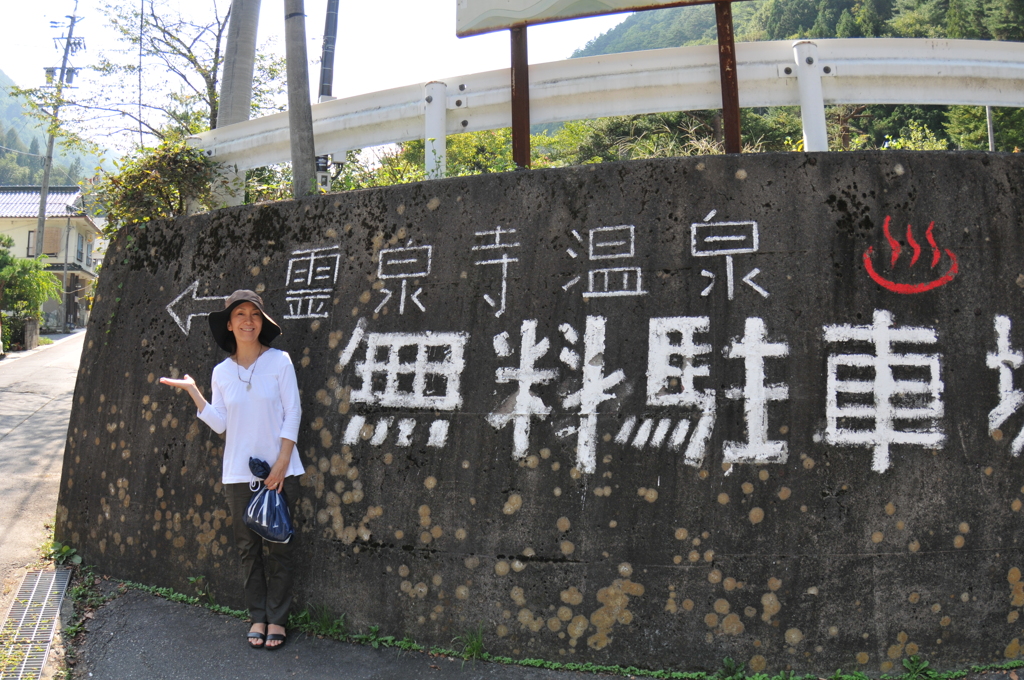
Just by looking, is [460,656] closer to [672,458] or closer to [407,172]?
[672,458]

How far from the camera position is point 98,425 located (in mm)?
4785

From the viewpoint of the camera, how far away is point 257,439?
3.60m

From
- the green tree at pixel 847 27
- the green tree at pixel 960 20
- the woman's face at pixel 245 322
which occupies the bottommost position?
the woman's face at pixel 245 322

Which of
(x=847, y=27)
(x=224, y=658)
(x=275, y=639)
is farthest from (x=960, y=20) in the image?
(x=224, y=658)

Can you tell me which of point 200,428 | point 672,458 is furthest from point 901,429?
point 200,428

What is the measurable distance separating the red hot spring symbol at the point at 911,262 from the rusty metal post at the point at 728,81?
46.0 inches

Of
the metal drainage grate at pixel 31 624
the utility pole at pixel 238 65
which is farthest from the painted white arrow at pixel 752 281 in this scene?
the utility pole at pixel 238 65

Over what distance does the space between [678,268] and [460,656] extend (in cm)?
225

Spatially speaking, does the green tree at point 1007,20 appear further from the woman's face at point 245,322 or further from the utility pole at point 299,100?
the woman's face at point 245,322

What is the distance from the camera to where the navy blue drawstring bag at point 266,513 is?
345 cm

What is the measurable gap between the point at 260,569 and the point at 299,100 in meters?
3.33

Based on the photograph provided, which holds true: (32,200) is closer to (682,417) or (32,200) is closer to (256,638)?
(256,638)

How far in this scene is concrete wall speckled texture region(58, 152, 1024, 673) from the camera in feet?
10.6

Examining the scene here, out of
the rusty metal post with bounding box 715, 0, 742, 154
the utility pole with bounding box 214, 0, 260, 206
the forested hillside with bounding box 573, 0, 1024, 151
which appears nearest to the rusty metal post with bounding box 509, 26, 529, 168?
the rusty metal post with bounding box 715, 0, 742, 154
